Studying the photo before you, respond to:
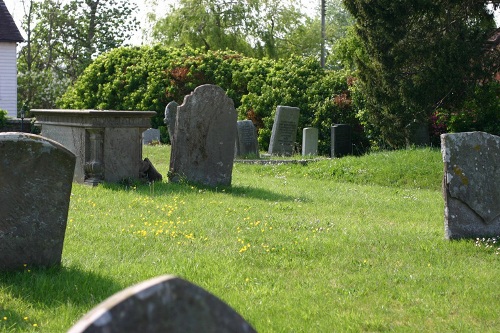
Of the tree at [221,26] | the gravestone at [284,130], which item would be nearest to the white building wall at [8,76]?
the tree at [221,26]

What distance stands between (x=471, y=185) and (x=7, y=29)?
32.3 meters

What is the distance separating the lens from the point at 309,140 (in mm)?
24719

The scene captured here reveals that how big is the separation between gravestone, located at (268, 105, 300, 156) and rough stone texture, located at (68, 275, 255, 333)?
72.8ft

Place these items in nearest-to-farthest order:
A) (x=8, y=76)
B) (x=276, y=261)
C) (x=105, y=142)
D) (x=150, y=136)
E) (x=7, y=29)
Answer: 1. (x=276, y=261)
2. (x=105, y=142)
3. (x=150, y=136)
4. (x=7, y=29)
5. (x=8, y=76)

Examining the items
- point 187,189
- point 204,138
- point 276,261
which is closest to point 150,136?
point 204,138

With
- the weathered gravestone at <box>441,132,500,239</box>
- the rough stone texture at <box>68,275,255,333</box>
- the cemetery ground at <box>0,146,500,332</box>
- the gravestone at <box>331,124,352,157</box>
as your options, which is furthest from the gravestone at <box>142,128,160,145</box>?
the rough stone texture at <box>68,275,255,333</box>

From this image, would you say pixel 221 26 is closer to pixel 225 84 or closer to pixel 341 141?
pixel 225 84

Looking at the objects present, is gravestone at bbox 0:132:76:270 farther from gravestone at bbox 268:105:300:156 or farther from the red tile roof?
the red tile roof

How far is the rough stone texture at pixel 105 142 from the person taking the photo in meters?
14.1

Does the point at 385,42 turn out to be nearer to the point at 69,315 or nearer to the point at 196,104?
the point at 196,104

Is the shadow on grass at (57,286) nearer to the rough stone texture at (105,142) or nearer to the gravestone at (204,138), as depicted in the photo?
the rough stone texture at (105,142)

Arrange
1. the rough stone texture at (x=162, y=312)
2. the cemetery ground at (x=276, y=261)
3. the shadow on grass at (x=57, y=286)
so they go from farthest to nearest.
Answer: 1. the shadow on grass at (x=57, y=286)
2. the cemetery ground at (x=276, y=261)
3. the rough stone texture at (x=162, y=312)

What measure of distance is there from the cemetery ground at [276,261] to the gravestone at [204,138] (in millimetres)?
734

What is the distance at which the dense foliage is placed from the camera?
86.1 feet
